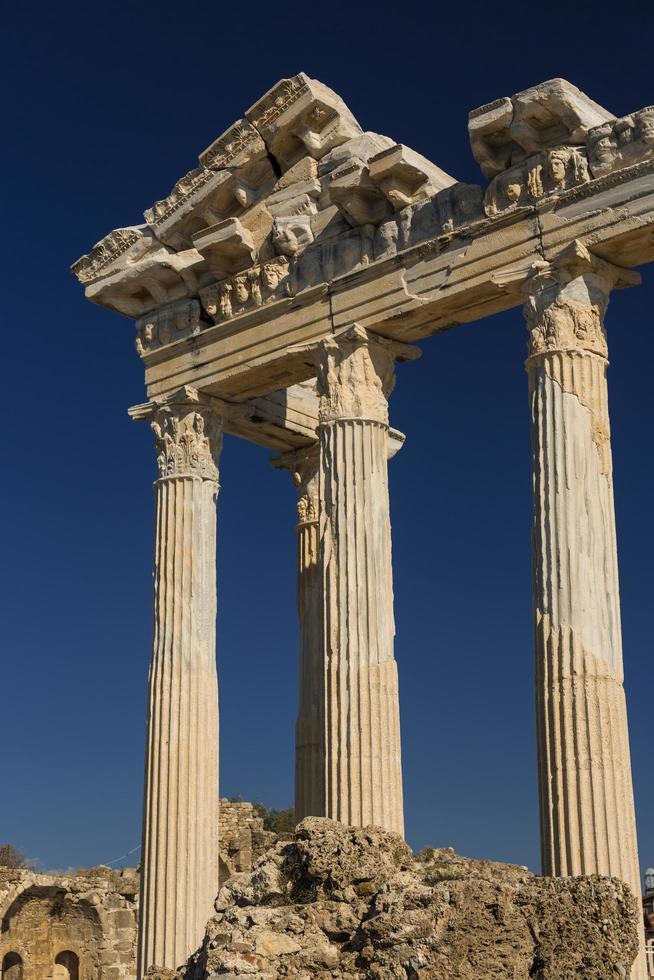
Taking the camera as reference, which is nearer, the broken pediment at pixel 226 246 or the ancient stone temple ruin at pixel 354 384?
the ancient stone temple ruin at pixel 354 384

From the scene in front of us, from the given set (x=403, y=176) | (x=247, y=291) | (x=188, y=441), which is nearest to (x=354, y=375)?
(x=247, y=291)

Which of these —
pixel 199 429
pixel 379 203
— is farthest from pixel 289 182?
pixel 199 429

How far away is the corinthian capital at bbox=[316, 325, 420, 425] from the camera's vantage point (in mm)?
23703

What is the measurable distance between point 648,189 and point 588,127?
1350 mm

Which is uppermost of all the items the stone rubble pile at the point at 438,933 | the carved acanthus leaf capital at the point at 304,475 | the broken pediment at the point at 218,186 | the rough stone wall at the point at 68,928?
the broken pediment at the point at 218,186

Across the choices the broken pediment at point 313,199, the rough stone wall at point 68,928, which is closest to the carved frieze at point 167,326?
the broken pediment at point 313,199

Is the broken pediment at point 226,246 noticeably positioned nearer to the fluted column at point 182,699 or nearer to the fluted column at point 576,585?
the fluted column at point 182,699

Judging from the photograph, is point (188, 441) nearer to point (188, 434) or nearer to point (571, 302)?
point (188, 434)

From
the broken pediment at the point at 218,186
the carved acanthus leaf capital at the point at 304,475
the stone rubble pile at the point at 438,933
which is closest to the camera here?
the stone rubble pile at the point at 438,933

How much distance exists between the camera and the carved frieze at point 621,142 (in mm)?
20516

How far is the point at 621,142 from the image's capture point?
20.8 metres

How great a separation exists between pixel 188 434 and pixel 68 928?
1432 centimetres

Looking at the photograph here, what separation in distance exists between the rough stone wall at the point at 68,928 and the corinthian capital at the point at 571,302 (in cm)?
1894

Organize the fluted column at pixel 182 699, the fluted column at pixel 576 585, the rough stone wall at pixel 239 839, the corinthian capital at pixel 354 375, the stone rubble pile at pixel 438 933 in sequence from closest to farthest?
the stone rubble pile at pixel 438 933 → the fluted column at pixel 576 585 → the corinthian capital at pixel 354 375 → the fluted column at pixel 182 699 → the rough stone wall at pixel 239 839
